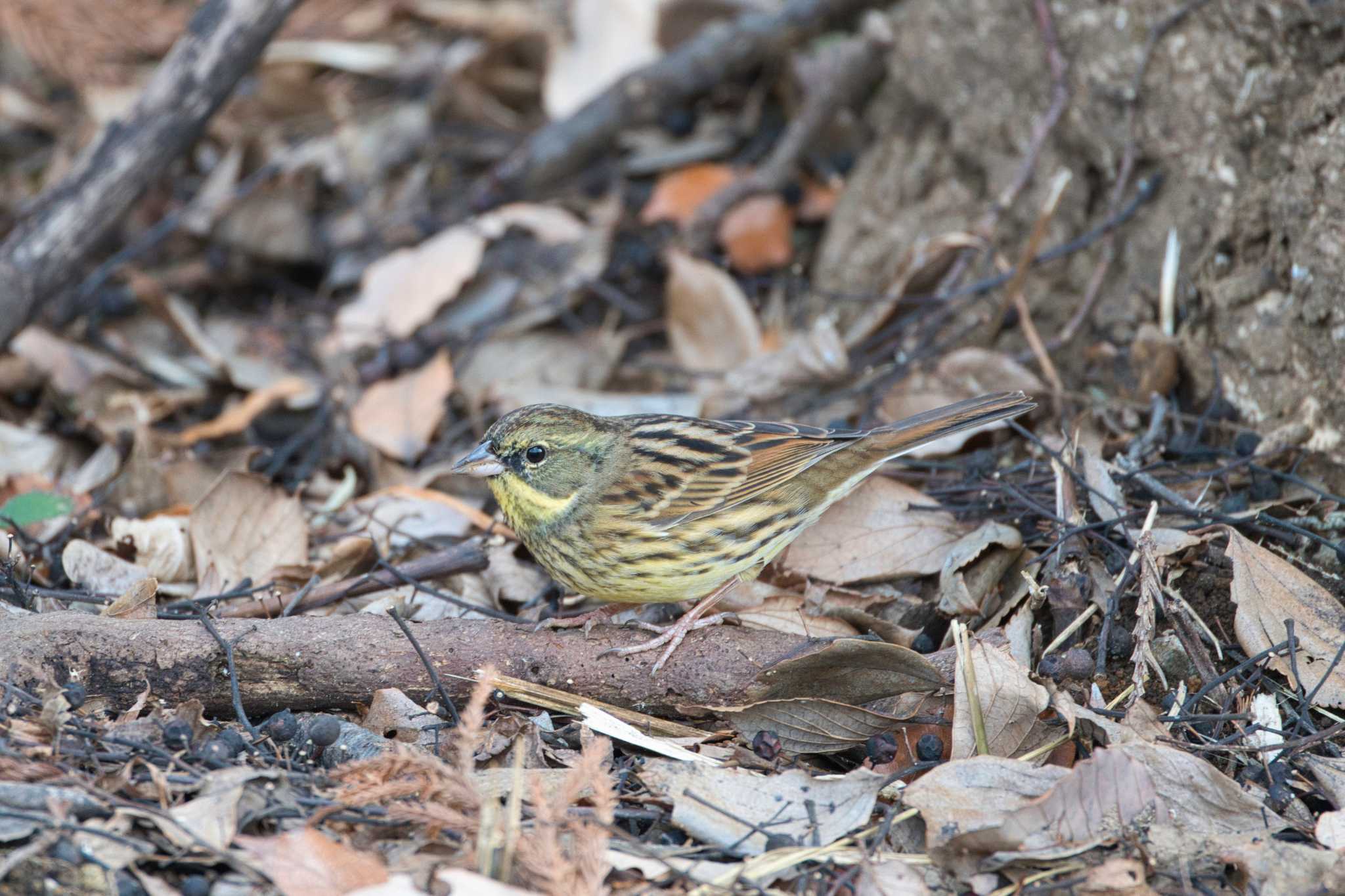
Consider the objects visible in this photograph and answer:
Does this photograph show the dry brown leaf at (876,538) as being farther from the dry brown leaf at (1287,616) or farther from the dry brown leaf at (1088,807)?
the dry brown leaf at (1088,807)

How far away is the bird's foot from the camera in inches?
167

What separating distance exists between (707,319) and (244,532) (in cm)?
281

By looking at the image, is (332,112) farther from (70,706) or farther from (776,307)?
(70,706)

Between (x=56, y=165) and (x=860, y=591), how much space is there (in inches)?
242

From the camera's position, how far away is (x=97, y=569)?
4.84 metres

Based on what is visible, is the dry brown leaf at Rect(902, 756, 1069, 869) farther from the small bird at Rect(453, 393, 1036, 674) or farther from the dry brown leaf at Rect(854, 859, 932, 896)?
the small bird at Rect(453, 393, 1036, 674)

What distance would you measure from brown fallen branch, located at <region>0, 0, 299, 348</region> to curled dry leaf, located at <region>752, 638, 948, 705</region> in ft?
13.4

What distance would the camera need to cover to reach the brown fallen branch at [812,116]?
716cm

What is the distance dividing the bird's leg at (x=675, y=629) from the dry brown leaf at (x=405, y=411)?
201 cm

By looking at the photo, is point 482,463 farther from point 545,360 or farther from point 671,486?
point 545,360

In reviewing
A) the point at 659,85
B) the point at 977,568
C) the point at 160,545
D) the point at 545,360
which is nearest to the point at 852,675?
the point at 977,568

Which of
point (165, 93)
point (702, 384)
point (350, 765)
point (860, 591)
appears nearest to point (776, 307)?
point (702, 384)

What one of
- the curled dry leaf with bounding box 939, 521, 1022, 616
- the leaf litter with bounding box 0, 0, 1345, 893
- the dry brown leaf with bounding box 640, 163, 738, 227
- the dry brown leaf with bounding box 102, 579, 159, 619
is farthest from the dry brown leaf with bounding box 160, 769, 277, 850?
the dry brown leaf with bounding box 640, 163, 738, 227

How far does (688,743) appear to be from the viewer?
413 centimetres
